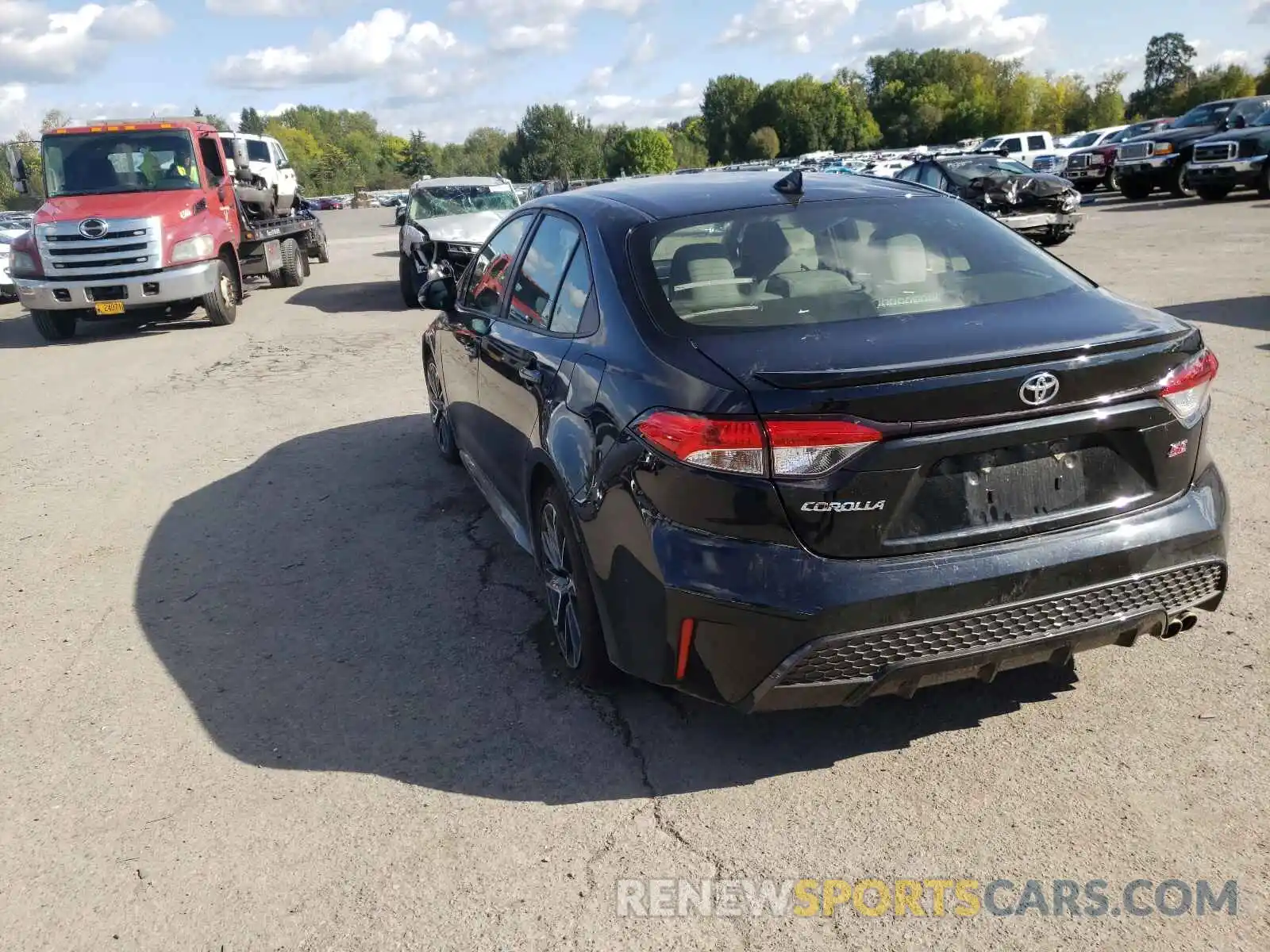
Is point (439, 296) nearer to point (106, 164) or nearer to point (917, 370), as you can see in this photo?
point (917, 370)

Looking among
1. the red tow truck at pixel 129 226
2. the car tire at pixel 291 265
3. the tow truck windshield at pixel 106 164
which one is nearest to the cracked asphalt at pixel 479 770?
the red tow truck at pixel 129 226

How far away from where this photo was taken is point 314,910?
273 centimetres

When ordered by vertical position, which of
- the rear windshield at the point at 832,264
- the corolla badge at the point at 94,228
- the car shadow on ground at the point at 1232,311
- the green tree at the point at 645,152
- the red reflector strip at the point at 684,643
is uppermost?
the green tree at the point at 645,152

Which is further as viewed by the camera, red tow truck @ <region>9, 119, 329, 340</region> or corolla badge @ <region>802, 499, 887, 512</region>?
red tow truck @ <region>9, 119, 329, 340</region>

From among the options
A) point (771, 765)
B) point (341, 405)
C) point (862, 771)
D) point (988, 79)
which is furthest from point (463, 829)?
point (988, 79)

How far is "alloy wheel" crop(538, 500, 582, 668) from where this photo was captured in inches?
143

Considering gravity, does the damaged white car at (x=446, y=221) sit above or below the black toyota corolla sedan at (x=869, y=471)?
above

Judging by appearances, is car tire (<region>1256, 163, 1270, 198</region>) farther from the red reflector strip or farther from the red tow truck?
the red reflector strip

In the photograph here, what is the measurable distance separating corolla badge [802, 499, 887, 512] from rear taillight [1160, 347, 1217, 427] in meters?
0.92

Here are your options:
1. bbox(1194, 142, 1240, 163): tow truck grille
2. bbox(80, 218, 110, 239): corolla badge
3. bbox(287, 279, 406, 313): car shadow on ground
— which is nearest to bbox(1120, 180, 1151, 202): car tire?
bbox(1194, 142, 1240, 163): tow truck grille

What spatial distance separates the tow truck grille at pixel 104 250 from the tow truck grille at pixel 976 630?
12.4m

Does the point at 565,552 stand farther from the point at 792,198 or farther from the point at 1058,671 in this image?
the point at 1058,671

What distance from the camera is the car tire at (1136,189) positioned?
25594 mm

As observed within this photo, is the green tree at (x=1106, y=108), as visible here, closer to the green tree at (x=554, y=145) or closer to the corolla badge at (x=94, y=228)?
the green tree at (x=554, y=145)
